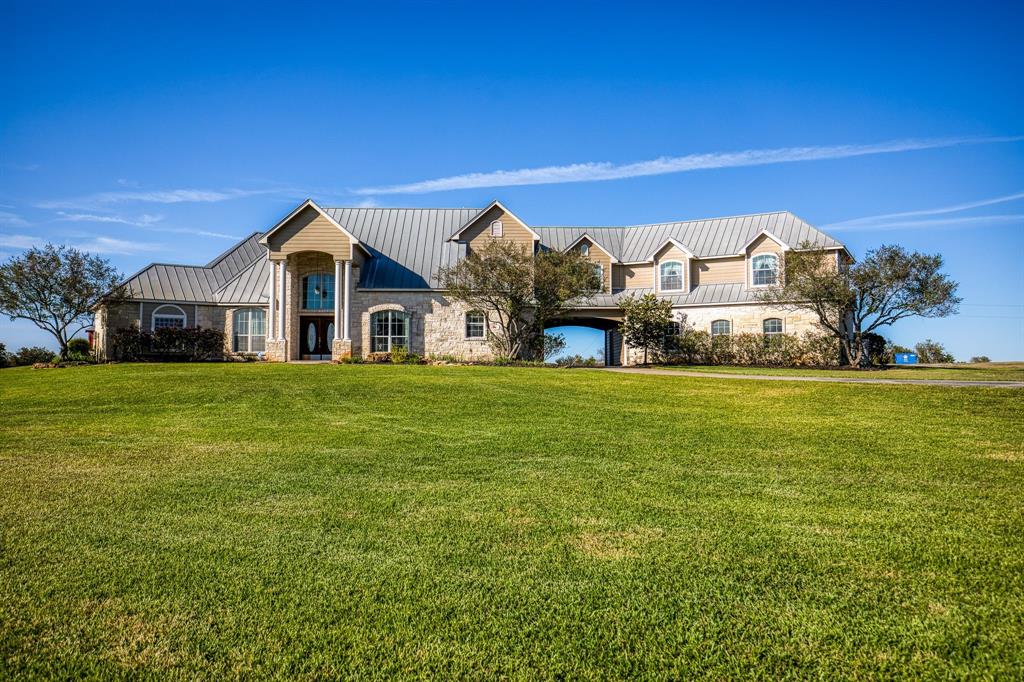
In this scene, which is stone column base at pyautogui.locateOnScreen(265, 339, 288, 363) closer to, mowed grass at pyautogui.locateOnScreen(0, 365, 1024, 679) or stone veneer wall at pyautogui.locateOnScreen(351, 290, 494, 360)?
stone veneer wall at pyautogui.locateOnScreen(351, 290, 494, 360)

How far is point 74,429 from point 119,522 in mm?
6092

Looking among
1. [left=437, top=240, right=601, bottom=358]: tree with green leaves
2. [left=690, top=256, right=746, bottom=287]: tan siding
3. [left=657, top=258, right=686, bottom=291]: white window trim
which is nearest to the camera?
[left=437, top=240, right=601, bottom=358]: tree with green leaves

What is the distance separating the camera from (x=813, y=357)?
26.6 m

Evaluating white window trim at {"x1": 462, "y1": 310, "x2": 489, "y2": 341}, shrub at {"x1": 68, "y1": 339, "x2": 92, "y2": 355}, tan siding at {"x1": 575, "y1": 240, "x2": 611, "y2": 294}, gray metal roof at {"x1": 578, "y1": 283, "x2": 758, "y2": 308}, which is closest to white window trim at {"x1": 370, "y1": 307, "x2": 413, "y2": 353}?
white window trim at {"x1": 462, "y1": 310, "x2": 489, "y2": 341}

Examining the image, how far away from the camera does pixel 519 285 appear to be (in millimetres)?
24531

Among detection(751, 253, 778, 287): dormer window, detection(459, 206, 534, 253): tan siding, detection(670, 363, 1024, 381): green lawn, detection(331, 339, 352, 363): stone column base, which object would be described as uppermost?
detection(459, 206, 534, 253): tan siding

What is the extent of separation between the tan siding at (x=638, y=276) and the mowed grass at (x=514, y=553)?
75.0ft

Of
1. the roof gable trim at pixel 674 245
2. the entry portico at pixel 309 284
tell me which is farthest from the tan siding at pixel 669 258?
the entry portico at pixel 309 284

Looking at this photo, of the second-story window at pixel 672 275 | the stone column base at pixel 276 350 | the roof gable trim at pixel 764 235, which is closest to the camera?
the stone column base at pixel 276 350

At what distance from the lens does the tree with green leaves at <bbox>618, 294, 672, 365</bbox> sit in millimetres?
28219

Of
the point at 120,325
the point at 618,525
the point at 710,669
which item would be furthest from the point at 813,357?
the point at 120,325

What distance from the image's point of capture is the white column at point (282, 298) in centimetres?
2686

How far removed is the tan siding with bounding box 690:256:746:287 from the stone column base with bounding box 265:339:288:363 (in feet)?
62.3

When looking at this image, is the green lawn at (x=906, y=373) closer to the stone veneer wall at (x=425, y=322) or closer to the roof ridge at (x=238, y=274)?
the stone veneer wall at (x=425, y=322)
